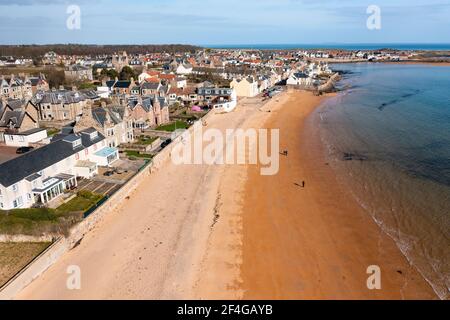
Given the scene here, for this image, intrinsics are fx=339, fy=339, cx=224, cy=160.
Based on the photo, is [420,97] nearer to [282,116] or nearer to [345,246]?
[282,116]

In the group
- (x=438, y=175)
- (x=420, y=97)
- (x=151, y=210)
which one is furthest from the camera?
(x=420, y=97)

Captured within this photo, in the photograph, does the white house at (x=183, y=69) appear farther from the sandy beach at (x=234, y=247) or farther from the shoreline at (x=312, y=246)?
the shoreline at (x=312, y=246)

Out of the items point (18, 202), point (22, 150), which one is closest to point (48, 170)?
point (18, 202)

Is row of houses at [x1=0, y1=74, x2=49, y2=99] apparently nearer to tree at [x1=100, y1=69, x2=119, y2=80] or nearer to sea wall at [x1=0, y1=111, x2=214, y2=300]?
tree at [x1=100, y1=69, x2=119, y2=80]

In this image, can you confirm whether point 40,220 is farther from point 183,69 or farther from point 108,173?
point 183,69

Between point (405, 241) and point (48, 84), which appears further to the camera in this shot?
point (48, 84)

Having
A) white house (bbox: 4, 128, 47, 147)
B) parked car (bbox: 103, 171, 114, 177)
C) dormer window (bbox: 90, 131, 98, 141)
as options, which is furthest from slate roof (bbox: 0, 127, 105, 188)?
white house (bbox: 4, 128, 47, 147)

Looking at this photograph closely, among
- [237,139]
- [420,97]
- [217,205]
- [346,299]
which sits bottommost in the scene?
[346,299]

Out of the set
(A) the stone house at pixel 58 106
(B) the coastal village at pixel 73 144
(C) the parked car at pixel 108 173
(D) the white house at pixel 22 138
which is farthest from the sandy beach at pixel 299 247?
(A) the stone house at pixel 58 106

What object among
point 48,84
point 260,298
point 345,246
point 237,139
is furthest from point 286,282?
point 48,84
